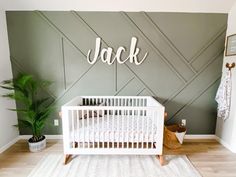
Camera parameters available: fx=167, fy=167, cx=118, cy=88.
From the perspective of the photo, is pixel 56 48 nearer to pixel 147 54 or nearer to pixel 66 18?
pixel 66 18

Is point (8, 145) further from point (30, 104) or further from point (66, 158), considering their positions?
point (66, 158)

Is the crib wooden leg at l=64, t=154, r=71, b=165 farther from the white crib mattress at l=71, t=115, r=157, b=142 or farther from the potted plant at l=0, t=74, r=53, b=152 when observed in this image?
the potted plant at l=0, t=74, r=53, b=152

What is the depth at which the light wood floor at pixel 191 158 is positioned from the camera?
82.5 inches

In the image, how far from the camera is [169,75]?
2.86 m

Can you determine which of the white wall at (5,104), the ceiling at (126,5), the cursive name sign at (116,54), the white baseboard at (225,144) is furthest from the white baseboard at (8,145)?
the white baseboard at (225,144)

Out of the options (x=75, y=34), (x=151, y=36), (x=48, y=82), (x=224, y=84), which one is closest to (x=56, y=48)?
(x=75, y=34)

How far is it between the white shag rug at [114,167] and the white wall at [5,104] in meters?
0.81

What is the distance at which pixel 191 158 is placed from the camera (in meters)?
2.39

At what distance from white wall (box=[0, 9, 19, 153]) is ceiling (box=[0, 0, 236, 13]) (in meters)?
0.40

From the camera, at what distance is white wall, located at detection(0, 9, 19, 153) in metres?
2.58

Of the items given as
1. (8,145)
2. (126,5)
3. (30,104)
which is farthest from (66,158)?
(126,5)

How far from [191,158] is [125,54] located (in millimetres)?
1881

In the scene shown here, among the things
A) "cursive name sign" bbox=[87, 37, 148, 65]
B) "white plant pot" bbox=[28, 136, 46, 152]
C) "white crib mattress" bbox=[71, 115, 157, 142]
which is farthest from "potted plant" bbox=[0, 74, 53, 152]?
"cursive name sign" bbox=[87, 37, 148, 65]

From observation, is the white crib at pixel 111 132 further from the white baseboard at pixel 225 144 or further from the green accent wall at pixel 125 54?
the white baseboard at pixel 225 144
